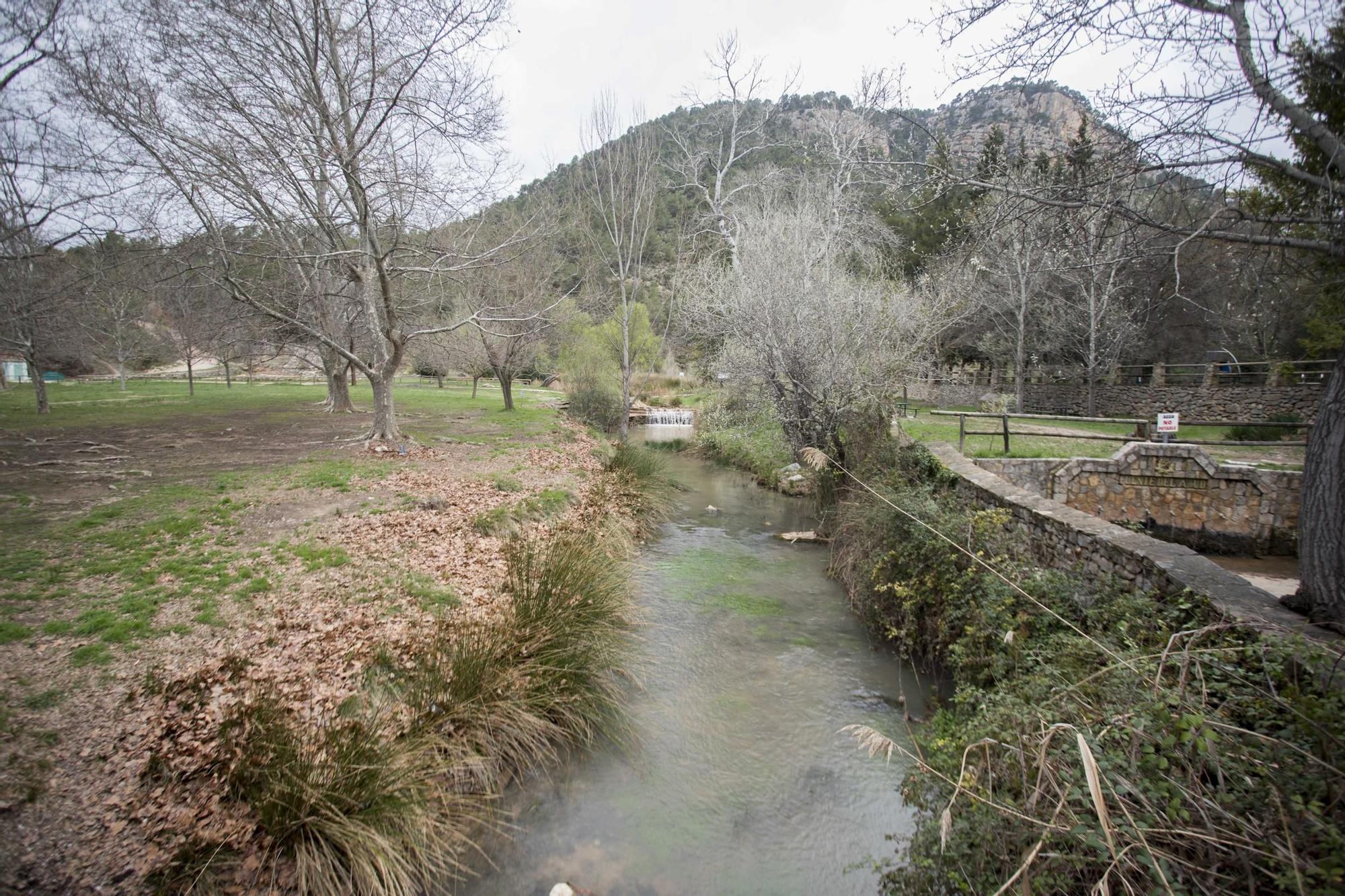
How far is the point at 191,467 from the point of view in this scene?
9.54 metres

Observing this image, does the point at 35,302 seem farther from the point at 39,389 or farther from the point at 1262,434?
the point at 1262,434

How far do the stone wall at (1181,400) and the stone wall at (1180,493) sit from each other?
6.37 metres

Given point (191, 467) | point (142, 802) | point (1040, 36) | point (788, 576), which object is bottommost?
point (788, 576)

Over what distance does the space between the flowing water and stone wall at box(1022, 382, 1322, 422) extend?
49.1 feet

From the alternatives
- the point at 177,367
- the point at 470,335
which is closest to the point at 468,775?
the point at 470,335

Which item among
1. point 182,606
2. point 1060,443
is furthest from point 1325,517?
point 1060,443

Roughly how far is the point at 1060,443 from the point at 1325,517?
32.1 feet

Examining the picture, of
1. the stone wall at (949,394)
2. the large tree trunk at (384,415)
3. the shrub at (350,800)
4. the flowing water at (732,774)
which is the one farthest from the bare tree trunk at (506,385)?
the shrub at (350,800)

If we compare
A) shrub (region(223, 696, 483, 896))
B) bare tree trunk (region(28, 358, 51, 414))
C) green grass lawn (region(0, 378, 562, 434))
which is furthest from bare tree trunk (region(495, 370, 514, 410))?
shrub (region(223, 696, 483, 896))

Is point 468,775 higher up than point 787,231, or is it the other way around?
point 787,231

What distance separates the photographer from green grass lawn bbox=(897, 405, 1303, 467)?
37.4 ft

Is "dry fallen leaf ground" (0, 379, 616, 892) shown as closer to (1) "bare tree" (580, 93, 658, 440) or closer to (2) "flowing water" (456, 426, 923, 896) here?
(2) "flowing water" (456, 426, 923, 896)

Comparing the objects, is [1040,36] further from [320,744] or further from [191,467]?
[191,467]

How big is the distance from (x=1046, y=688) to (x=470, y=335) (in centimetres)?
2114
